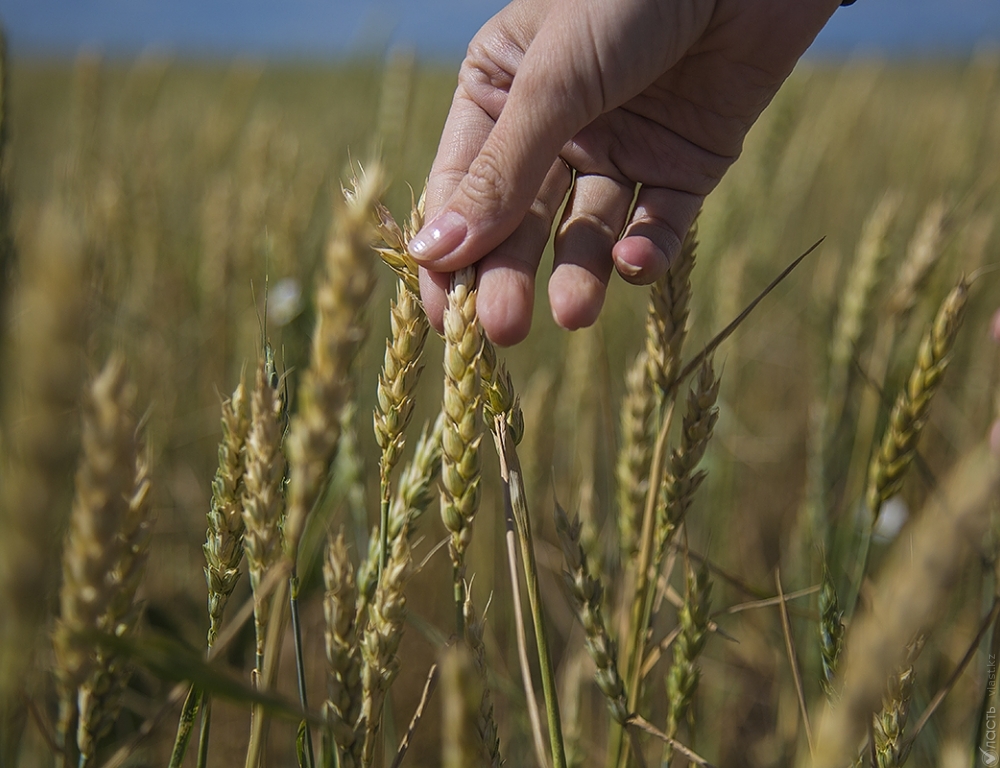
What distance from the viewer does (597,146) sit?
0.97m

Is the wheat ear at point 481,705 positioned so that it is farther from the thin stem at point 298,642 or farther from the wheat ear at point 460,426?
the thin stem at point 298,642

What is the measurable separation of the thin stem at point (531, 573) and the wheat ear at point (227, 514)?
21cm

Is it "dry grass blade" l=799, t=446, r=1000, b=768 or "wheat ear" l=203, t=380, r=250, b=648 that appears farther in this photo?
"wheat ear" l=203, t=380, r=250, b=648

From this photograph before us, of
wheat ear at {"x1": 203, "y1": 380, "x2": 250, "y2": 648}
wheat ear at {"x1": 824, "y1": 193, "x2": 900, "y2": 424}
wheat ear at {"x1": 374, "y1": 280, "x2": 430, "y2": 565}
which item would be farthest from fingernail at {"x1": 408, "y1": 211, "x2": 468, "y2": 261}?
wheat ear at {"x1": 824, "y1": 193, "x2": 900, "y2": 424}

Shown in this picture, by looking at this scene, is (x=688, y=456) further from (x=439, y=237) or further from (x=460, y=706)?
(x=460, y=706)

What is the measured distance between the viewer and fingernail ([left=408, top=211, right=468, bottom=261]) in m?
0.64

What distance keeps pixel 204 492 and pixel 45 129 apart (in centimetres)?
377

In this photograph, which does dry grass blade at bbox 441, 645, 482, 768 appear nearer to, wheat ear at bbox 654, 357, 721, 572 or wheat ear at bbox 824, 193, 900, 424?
wheat ear at bbox 654, 357, 721, 572

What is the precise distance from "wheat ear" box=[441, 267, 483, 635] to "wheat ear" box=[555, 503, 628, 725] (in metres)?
0.10

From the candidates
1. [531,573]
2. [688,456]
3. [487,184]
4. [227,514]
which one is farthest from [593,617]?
[487,184]

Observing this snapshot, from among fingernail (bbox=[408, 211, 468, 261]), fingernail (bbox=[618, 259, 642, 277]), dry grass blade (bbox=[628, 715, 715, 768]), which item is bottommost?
dry grass blade (bbox=[628, 715, 715, 768])

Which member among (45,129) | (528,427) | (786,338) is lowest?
(45,129)

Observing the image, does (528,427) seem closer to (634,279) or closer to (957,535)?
(634,279)

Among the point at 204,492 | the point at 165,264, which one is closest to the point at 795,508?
the point at 204,492
